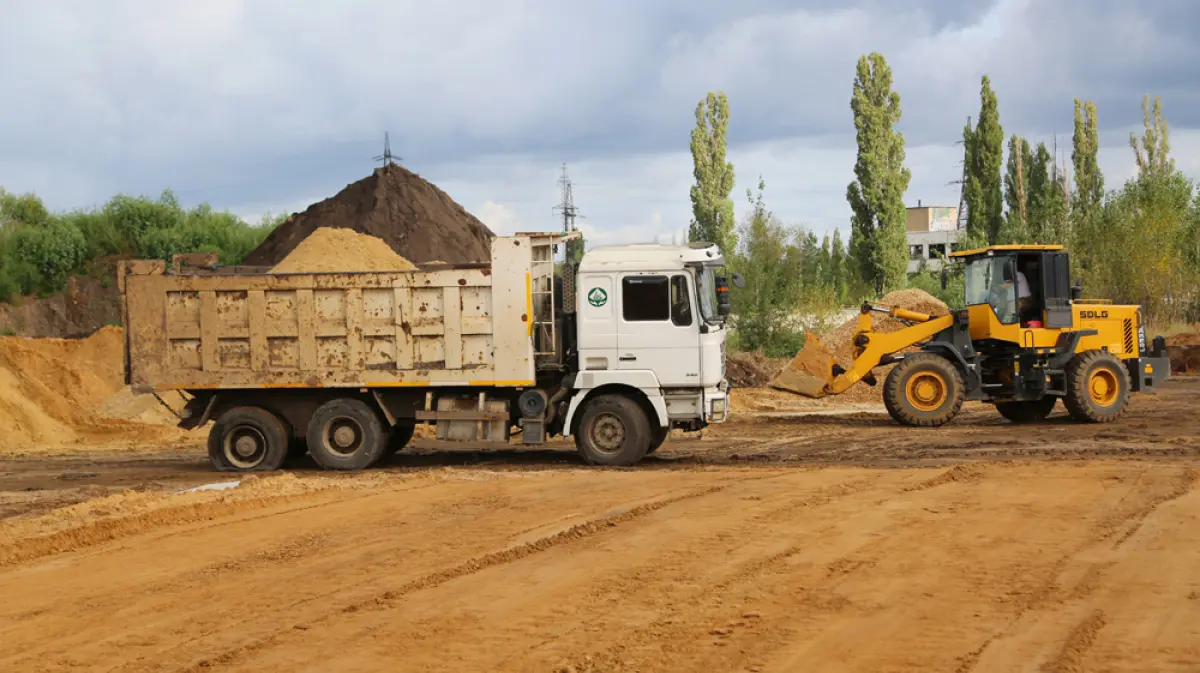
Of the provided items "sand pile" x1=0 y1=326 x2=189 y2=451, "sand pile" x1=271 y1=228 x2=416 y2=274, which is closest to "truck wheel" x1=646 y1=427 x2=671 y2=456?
"sand pile" x1=0 y1=326 x2=189 y2=451

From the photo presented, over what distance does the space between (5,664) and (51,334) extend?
3972 centimetres

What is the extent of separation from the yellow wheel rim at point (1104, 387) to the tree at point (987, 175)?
3533cm

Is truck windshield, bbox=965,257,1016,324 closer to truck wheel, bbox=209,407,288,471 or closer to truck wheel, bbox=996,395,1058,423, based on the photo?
truck wheel, bbox=996,395,1058,423

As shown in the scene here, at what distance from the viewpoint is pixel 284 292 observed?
15508 mm

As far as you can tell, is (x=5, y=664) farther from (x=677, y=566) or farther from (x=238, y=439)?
(x=238, y=439)

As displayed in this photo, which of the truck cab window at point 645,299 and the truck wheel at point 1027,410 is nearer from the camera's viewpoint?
the truck cab window at point 645,299

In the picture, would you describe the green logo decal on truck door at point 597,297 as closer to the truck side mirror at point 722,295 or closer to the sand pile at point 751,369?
the truck side mirror at point 722,295

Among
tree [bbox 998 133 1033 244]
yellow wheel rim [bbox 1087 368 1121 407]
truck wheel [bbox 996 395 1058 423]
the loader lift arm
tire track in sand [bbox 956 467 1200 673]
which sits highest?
tree [bbox 998 133 1033 244]

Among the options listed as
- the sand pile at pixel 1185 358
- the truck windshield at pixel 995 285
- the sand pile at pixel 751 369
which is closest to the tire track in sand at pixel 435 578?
the truck windshield at pixel 995 285

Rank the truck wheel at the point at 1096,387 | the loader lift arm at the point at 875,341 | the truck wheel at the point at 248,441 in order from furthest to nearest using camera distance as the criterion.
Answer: the loader lift arm at the point at 875,341 < the truck wheel at the point at 1096,387 < the truck wheel at the point at 248,441

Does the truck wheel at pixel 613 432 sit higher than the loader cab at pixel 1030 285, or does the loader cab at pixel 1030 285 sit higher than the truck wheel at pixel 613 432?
the loader cab at pixel 1030 285

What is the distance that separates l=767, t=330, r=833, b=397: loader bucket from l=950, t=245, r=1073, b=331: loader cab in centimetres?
683

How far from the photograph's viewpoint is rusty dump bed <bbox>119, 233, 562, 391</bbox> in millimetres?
15281

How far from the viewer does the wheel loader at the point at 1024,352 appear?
20312 mm
